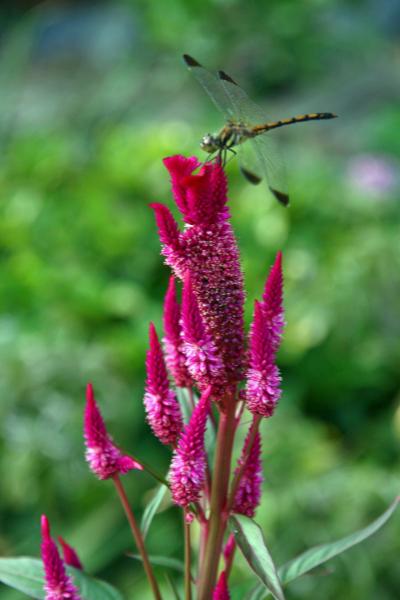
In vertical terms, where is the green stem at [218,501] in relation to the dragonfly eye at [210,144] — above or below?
below

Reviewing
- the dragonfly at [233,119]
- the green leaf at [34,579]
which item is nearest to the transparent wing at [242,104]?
the dragonfly at [233,119]

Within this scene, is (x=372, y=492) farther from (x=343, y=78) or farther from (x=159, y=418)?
(x=343, y=78)

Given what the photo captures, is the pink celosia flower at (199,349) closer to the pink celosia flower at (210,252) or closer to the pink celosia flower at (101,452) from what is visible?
the pink celosia flower at (210,252)

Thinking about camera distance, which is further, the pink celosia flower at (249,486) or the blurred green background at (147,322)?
the blurred green background at (147,322)

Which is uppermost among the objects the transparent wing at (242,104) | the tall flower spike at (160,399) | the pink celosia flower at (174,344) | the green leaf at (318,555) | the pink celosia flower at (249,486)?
the transparent wing at (242,104)

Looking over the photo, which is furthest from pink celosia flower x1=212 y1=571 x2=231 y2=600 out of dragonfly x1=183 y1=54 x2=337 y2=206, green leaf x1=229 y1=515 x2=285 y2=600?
dragonfly x1=183 y1=54 x2=337 y2=206

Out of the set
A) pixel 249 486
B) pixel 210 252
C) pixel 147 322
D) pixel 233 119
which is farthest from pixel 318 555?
pixel 147 322

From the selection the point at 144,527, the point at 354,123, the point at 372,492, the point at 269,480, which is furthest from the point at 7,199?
the point at 144,527

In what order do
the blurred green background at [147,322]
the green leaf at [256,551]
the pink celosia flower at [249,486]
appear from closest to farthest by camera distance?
the green leaf at [256,551], the pink celosia flower at [249,486], the blurred green background at [147,322]

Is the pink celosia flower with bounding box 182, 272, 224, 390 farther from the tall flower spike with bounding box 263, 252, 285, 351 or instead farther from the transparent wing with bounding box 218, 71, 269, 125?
the transparent wing with bounding box 218, 71, 269, 125
